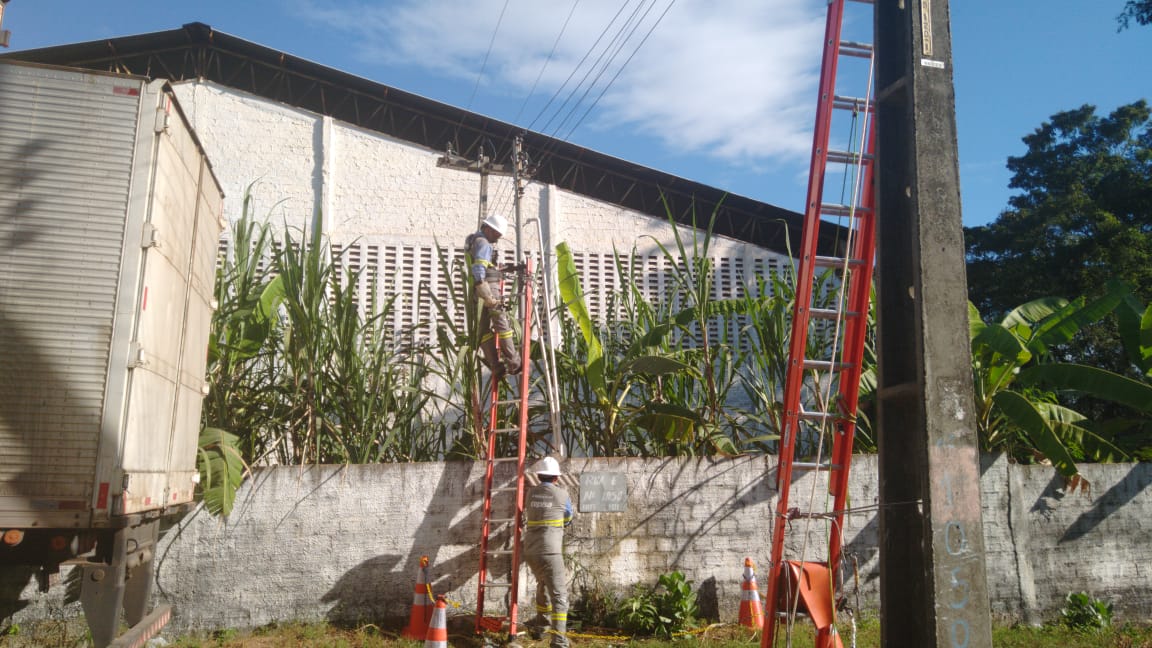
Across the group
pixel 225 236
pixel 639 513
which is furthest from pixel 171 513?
pixel 225 236

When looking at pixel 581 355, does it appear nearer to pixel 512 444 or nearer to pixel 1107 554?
pixel 512 444

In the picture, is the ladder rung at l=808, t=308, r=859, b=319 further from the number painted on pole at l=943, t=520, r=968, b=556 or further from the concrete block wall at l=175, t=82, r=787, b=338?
the concrete block wall at l=175, t=82, r=787, b=338

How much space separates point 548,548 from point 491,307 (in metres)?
2.23

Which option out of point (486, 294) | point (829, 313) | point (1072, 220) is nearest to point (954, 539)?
point (829, 313)

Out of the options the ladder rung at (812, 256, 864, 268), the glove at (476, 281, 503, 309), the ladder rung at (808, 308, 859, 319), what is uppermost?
the glove at (476, 281, 503, 309)

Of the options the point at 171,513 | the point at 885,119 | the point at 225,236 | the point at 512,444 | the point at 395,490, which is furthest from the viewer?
the point at 225,236

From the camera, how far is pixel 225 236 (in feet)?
45.3

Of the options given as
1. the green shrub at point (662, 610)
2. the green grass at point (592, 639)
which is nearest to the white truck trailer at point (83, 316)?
the green grass at point (592, 639)

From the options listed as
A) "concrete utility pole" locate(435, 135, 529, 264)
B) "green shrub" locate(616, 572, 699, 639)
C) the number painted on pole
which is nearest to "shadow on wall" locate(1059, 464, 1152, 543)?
"green shrub" locate(616, 572, 699, 639)

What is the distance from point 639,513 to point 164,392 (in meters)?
4.47

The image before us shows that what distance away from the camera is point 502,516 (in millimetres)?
8062

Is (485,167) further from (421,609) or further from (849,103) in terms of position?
(849,103)

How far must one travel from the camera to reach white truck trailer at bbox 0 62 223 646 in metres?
4.64

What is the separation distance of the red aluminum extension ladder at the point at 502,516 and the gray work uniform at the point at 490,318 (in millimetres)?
166
